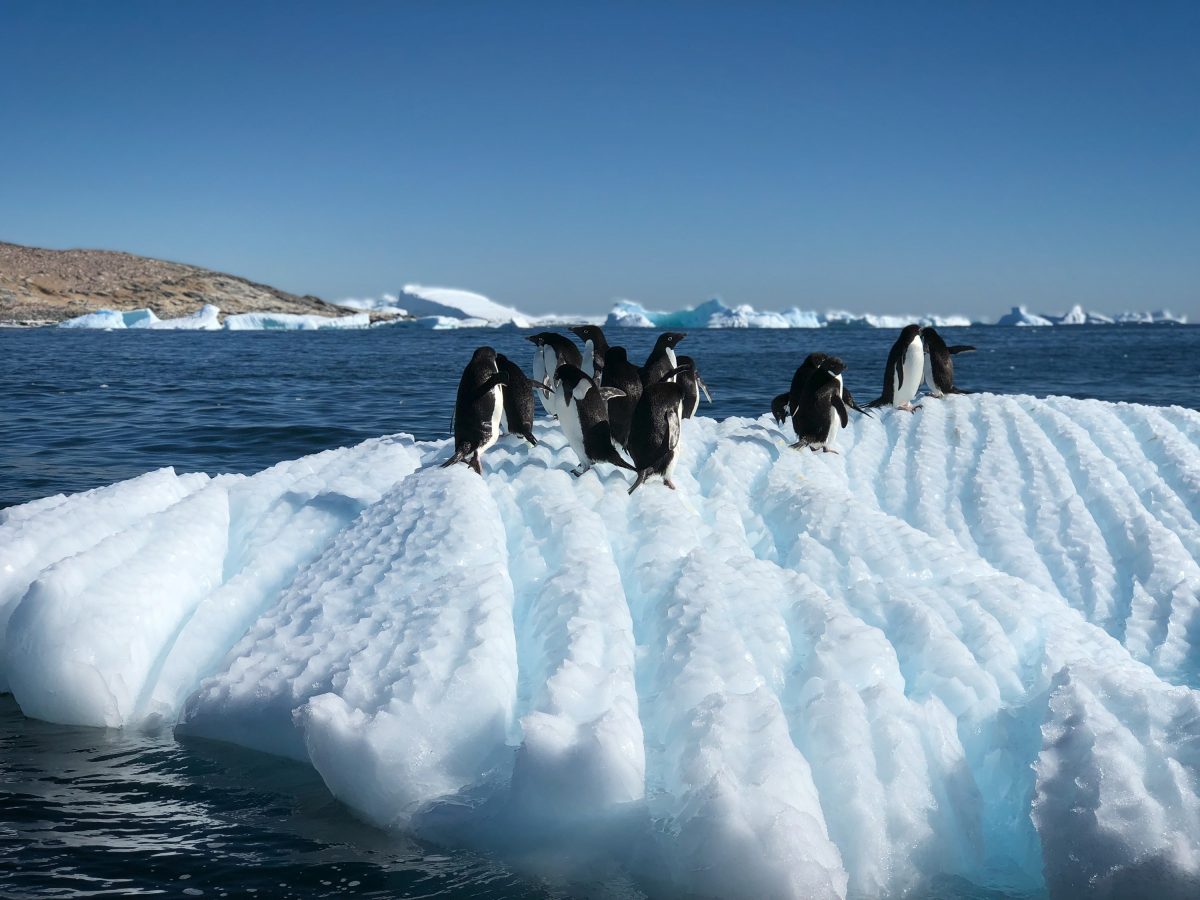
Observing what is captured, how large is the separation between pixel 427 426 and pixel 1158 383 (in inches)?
667

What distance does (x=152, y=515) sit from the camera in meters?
5.10

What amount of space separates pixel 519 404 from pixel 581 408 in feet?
2.44

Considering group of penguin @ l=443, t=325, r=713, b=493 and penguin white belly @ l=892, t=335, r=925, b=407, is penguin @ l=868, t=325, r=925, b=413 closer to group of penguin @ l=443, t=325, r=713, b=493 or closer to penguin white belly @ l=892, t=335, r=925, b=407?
penguin white belly @ l=892, t=335, r=925, b=407

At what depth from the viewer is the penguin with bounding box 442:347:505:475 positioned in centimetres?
580

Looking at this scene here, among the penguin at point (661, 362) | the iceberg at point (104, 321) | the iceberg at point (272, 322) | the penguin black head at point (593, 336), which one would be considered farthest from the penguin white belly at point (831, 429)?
the iceberg at point (104, 321)

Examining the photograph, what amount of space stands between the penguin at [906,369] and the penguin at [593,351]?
238 centimetres

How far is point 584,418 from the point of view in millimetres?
5699

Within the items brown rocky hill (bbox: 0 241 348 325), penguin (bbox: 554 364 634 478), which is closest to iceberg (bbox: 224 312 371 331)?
brown rocky hill (bbox: 0 241 348 325)

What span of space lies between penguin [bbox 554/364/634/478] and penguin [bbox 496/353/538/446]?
1.46 feet

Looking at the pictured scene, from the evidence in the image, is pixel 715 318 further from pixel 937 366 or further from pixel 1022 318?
pixel 937 366

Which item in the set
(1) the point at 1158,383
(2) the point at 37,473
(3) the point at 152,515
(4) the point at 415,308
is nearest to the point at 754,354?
(1) the point at 1158,383

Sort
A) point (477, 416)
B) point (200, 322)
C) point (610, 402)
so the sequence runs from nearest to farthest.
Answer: point (477, 416)
point (610, 402)
point (200, 322)

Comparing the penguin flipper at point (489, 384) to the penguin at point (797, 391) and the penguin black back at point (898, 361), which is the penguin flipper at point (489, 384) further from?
the penguin black back at point (898, 361)

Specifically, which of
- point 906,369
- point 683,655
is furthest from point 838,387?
point 683,655
